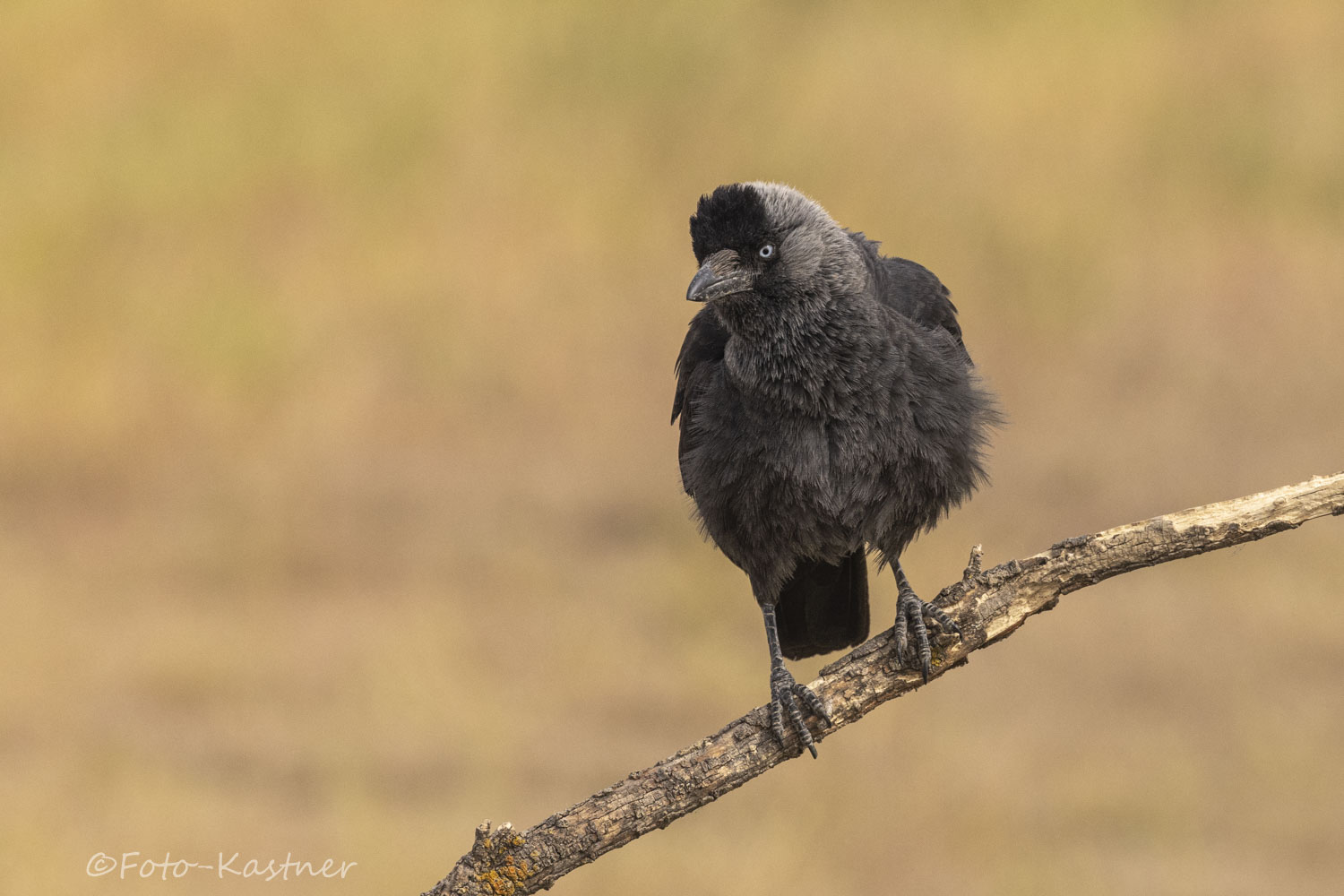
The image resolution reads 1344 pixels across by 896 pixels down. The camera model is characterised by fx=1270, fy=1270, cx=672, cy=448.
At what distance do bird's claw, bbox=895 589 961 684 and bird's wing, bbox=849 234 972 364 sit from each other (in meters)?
1.14

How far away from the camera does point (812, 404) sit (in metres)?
4.52

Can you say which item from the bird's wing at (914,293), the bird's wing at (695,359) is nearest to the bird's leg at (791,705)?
the bird's wing at (695,359)

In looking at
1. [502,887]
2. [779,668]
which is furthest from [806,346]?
[502,887]

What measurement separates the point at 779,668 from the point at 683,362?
1.33m

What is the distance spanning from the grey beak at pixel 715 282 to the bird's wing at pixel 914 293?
1.90 ft

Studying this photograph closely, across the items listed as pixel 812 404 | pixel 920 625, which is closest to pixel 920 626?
pixel 920 625

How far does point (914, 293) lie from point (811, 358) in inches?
26.6

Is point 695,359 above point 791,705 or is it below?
above

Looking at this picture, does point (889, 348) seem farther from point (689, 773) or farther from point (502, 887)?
point (502, 887)

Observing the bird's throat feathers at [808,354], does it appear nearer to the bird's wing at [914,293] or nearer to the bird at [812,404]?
the bird at [812,404]

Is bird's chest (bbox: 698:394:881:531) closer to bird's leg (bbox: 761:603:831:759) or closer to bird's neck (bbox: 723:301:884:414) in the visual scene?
bird's neck (bbox: 723:301:884:414)

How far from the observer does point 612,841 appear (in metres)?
3.78

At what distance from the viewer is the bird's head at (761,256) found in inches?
180

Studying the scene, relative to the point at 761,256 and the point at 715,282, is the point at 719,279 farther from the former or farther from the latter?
the point at 761,256
